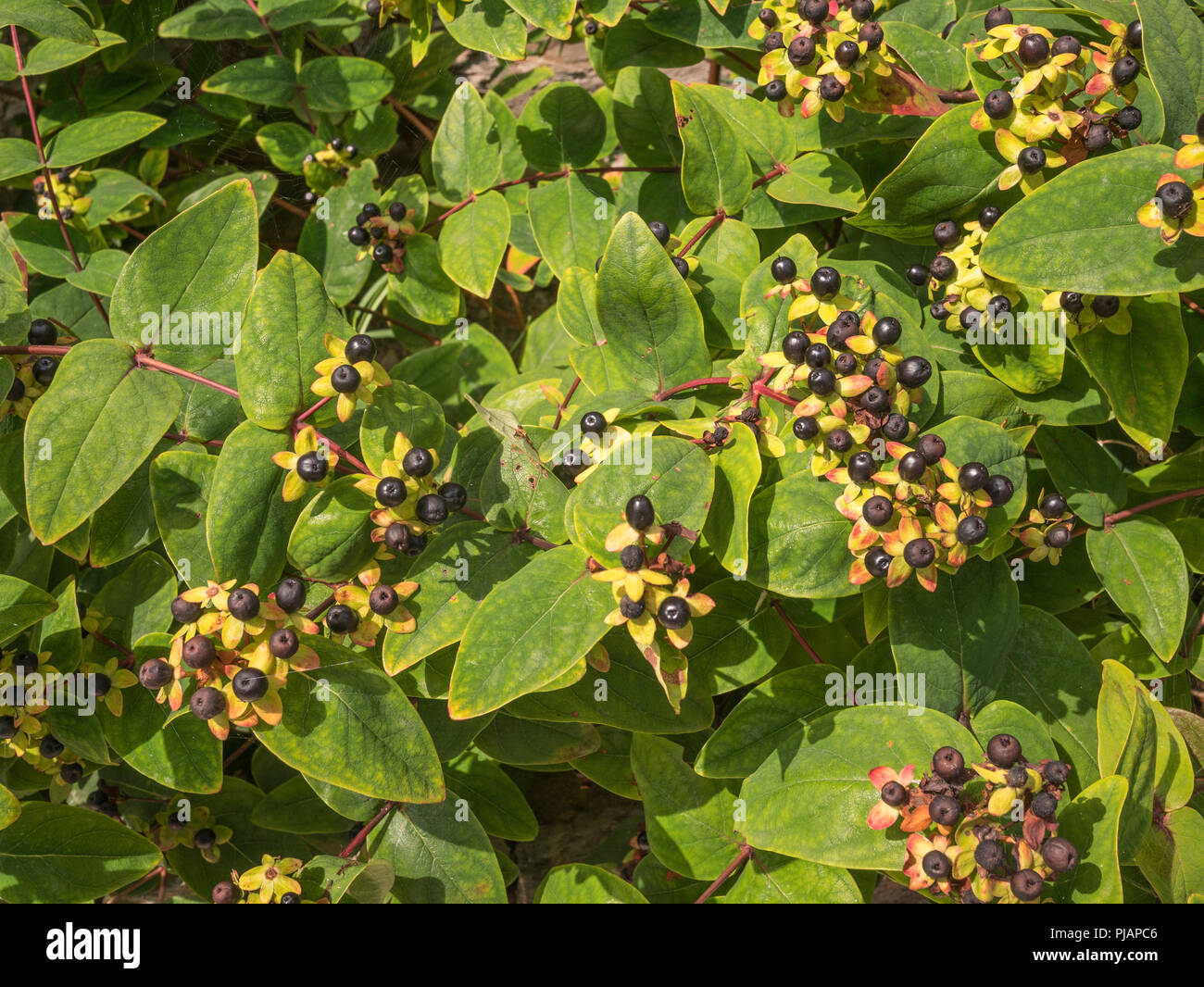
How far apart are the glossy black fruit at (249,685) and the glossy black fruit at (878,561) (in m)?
1.09

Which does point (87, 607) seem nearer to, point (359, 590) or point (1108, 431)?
point (359, 590)

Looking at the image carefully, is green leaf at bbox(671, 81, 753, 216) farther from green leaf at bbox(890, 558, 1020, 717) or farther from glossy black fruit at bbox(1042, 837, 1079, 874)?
glossy black fruit at bbox(1042, 837, 1079, 874)

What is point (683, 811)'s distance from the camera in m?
2.07

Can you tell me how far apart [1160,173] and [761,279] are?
0.76 meters

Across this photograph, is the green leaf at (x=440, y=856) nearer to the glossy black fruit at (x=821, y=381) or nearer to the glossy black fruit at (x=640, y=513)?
the glossy black fruit at (x=640, y=513)

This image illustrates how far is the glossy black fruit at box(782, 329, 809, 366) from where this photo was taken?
1.69 m

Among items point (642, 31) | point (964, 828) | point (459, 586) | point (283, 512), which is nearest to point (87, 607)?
point (283, 512)

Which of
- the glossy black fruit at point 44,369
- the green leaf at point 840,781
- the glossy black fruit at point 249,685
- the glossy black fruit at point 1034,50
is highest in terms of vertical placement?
the glossy black fruit at point 1034,50

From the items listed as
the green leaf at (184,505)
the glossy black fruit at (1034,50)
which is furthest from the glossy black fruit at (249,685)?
the glossy black fruit at (1034,50)

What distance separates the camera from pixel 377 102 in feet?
9.53

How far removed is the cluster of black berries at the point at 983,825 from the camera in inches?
59.7

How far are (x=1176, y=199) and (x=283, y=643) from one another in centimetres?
170

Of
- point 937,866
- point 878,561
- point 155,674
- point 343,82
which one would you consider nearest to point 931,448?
point 878,561

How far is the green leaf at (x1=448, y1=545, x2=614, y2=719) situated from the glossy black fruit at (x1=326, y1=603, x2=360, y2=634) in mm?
263
